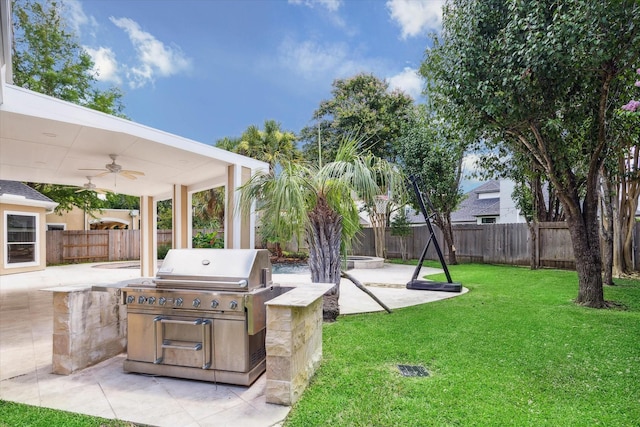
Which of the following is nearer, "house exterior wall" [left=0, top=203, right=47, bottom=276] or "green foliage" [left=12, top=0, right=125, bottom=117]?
"house exterior wall" [left=0, top=203, right=47, bottom=276]

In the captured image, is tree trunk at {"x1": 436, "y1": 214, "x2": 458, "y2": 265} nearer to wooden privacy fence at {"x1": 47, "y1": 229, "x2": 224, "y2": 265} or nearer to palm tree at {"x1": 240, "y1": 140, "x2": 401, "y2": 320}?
palm tree at {"x1": 240, "y1": 140, "x2": 401, "y2": 320}

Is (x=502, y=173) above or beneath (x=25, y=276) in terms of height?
above

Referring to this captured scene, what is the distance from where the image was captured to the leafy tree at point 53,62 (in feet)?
41.2

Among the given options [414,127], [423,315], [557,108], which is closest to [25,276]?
[423,315]

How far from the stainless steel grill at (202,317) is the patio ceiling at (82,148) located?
2.32 meters

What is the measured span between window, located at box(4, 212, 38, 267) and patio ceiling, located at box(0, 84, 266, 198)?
507 cm

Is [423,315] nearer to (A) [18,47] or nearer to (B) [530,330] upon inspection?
(B) [530,330]

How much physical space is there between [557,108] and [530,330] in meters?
3.34

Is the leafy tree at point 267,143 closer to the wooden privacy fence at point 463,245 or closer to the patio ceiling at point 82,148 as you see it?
the wooden privacy fence at point 463,245

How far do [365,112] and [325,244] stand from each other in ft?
35.9

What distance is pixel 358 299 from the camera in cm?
624

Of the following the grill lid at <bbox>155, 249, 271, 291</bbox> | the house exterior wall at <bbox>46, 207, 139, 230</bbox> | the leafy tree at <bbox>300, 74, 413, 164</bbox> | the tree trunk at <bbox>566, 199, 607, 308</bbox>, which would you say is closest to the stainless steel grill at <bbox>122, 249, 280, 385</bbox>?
the grill lid at <bbox>155, 249, 271, 291</bbox>

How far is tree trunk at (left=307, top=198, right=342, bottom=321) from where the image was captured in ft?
Result: 15.2

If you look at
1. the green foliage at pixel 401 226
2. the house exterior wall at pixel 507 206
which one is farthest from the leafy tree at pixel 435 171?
the house exterior wall at pixel 507 206
